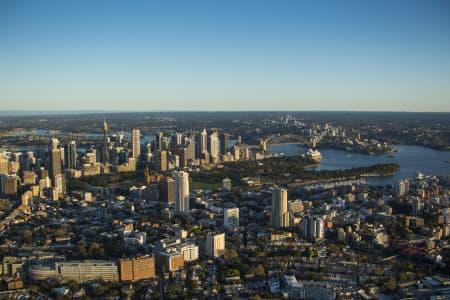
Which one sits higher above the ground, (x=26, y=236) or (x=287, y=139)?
(x=287, y=139)

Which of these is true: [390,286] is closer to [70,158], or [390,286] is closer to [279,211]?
[279,211]

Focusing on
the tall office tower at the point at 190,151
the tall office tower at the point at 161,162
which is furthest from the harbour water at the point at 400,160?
the tall office tower at the point at 161,162

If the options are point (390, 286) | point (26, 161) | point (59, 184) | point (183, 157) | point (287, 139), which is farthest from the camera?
point (287, 139)

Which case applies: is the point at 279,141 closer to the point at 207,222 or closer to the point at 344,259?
the point at 207,222

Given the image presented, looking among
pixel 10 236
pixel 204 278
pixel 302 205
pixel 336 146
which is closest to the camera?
pixel 204 278

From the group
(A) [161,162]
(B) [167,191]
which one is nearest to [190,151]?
(A) [161,162]

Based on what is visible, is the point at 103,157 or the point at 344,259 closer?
the point at 344,259

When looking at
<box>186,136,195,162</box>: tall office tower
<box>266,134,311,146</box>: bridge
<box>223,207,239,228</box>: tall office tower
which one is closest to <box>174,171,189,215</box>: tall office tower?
<box>223,207,239,228</box>: tall office tower

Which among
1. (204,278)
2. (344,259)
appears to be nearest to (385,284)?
(344,259)
